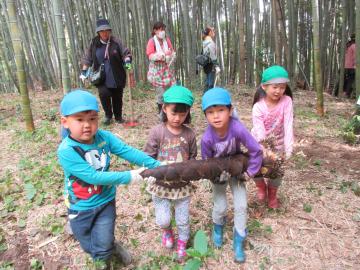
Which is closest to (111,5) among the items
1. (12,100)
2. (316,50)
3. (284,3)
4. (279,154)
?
(12,100)

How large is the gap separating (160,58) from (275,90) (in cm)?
264

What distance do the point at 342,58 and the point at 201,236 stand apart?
7117 millimetres

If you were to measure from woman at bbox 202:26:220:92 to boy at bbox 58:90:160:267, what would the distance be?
4.22 metres

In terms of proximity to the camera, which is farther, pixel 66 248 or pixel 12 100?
pixel 12 100

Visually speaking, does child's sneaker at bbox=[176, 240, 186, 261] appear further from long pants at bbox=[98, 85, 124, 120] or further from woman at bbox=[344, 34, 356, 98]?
woman at bbox=[344, 34, 356, 98]

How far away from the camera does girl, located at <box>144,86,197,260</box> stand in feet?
6.68

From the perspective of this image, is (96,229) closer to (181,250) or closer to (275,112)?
(181,250)

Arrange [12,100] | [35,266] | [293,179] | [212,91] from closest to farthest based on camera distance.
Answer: [212,91], [35,266], [293,179], [12,100]

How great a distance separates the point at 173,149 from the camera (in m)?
2.10

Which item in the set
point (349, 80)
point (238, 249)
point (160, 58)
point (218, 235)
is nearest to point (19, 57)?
point (160, 58)

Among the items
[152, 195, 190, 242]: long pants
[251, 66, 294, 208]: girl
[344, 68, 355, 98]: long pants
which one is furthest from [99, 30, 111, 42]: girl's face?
[344, 68, 355, 98]: long pants

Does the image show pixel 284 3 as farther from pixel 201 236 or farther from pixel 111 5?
pixel 201 236

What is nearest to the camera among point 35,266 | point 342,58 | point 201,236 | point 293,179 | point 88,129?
point 201,236

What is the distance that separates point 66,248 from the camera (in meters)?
2.39
